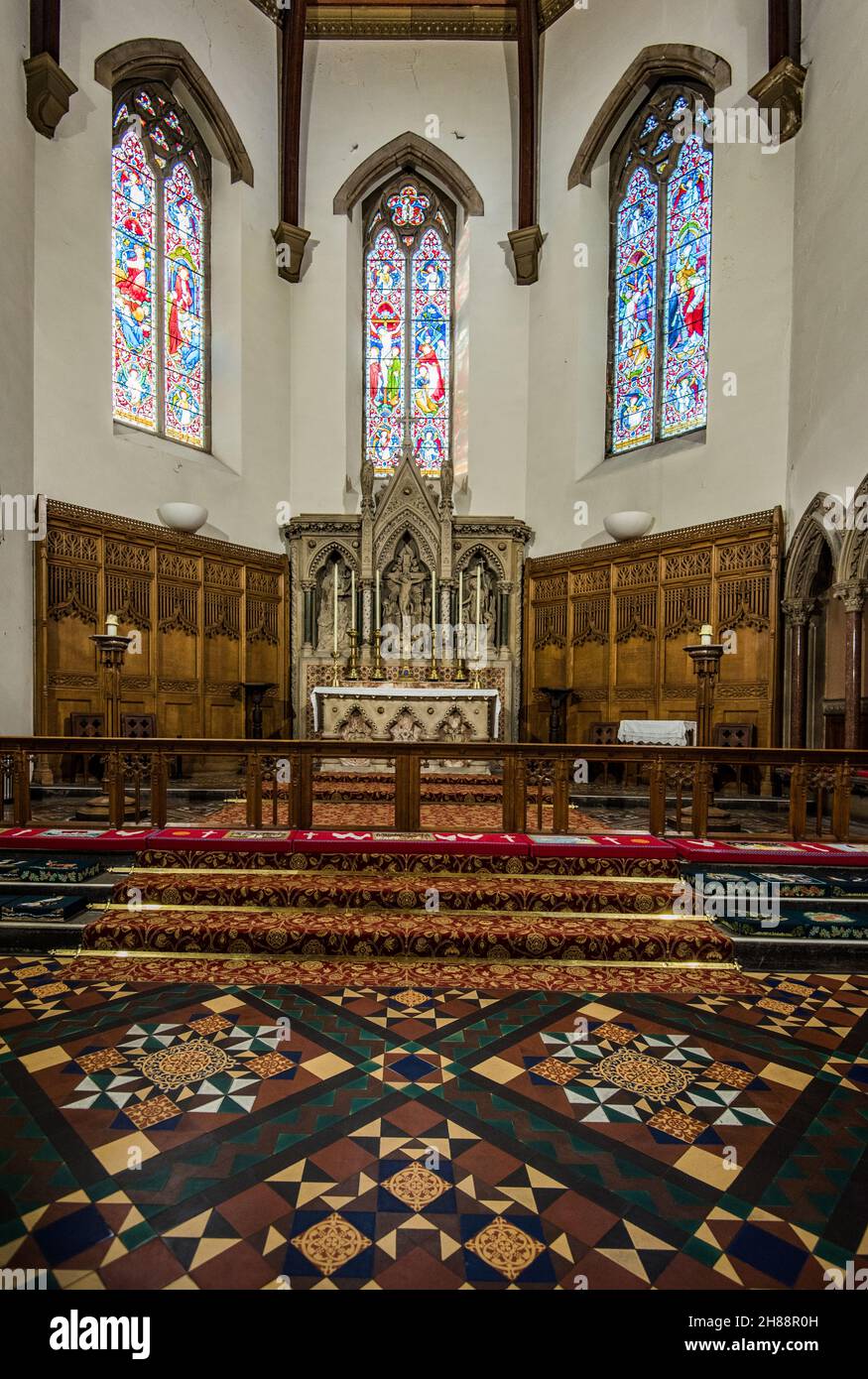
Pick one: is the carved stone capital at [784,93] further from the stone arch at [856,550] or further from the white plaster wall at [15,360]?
the white plaster wall at [15,360]

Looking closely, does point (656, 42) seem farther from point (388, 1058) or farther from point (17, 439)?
point (388, 1058)

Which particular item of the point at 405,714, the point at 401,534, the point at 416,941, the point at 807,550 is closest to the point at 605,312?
the point at 401,534

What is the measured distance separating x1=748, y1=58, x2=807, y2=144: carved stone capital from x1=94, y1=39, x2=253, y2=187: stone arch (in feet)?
24.8

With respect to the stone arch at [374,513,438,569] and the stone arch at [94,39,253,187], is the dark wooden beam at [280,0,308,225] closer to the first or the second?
the stone arch at [94,39,253,187]

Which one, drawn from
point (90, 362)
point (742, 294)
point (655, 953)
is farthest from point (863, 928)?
point (90, 362)

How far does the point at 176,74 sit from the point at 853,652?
12442 millimetres

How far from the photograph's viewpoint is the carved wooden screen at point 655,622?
8867mm

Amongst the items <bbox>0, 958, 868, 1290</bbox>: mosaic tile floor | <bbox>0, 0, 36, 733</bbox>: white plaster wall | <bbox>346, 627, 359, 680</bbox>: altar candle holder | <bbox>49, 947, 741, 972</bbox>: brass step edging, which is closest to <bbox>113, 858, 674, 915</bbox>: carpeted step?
<bbox>49, 947, 741, 972</bbox>: brass step edging

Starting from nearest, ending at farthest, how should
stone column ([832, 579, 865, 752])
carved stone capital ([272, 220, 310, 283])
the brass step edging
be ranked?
1. the brass step edging
2. stone column ([832, 579, 865, 752])
3. carved stone capital ([272, 220, 310, 283])

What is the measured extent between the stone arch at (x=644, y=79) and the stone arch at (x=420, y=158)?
1.82 m

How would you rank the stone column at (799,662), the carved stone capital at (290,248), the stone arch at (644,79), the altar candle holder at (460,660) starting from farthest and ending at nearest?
the carved stone capital at (290,248), the altar candle holder at (460,660), the stone arch at (644,79), the stone column at (799,662)

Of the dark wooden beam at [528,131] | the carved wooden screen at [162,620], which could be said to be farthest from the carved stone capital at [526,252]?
the carved wooden screen at [162,620]

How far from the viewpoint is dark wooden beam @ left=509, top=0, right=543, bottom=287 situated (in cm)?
1123
